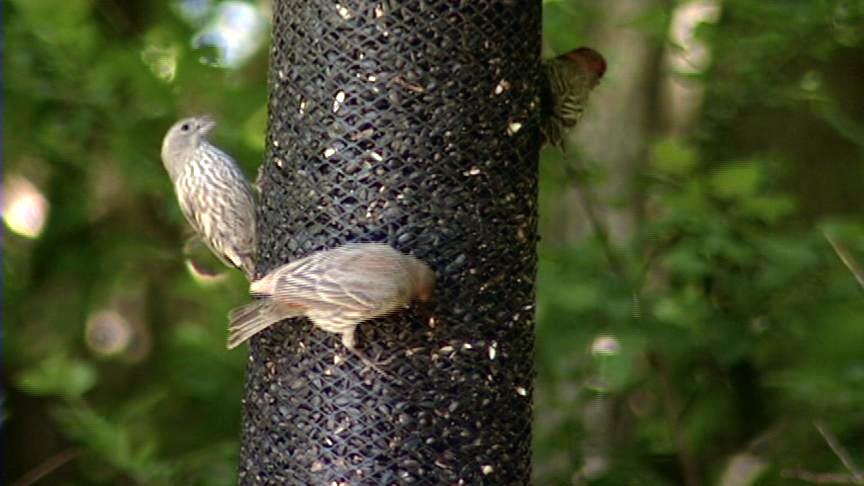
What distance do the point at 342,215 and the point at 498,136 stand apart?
1.58 ft

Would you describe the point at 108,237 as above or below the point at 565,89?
below

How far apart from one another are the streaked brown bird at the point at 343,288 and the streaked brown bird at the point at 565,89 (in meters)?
0.80

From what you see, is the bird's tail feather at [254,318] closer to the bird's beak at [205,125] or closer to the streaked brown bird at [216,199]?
the streaked brown bird at [216,199]

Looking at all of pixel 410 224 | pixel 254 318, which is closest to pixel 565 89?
pixel 410 224

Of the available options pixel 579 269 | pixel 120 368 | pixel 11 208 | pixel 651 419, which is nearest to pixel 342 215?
pixel 579 269

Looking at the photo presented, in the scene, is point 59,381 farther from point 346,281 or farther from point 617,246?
point 346,281

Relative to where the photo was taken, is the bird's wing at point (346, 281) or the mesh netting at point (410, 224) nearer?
the bird's wing at point (346, 281)

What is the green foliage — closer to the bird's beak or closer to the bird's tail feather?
the bird's beak

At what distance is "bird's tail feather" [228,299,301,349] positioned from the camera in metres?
3.62

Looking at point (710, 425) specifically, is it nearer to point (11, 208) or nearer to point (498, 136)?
point (498, 136)

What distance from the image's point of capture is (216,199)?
4.39m

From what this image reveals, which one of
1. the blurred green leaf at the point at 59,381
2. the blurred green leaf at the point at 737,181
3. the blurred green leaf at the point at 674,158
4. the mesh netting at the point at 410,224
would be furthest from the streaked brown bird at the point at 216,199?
the blurred green leaf at the point at 737,181

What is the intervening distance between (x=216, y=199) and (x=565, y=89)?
1.17 m

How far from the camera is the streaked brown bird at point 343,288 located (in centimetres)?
346
